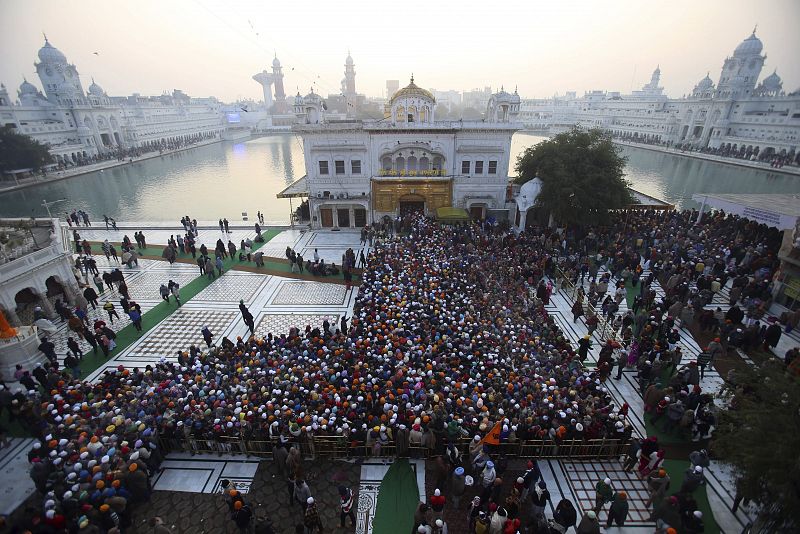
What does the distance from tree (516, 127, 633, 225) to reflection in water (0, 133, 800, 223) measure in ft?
63.5

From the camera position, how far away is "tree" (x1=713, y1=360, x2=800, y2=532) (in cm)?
580

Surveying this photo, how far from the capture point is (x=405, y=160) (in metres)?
26.2

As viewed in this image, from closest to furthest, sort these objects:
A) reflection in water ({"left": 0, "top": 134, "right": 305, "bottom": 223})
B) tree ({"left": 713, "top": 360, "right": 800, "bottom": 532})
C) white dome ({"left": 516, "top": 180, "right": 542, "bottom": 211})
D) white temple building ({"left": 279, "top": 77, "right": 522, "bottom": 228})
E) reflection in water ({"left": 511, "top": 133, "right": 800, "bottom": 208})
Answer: tree ({"left": 713, "top": 360, "right": 800, "bottom": 532}), white dome ({"left": 516, "top": 180, "right": 542, "bottom": 211}), white temple building ({"left": 279, "top": 77, "right": 522, "bottom": 228}), reflection in water ({"left": 0, "top": 134, "right": 305, "bottom": 223}), reflection in water ({"left": 511, "top": 133, "right": 800, "bottom": 208})

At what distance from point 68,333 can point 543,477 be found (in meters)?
17.4

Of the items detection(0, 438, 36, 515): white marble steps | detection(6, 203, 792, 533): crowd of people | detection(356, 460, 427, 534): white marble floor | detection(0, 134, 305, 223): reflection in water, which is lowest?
detection(0, 134, 305, 223): reflection in water

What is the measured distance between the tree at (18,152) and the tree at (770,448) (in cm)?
6073

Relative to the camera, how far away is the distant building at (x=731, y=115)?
54.3 meters

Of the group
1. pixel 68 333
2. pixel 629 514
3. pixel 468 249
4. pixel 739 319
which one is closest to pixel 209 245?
pixel 68 333

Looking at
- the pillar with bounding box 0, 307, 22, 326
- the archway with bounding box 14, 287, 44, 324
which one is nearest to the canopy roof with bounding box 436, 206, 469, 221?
the archway with bounding box 14, 287, 44, 324

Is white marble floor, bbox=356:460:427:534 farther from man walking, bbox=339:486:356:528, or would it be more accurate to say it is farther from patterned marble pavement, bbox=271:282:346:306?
patterned marble pavement, bbox=271:282:346:306

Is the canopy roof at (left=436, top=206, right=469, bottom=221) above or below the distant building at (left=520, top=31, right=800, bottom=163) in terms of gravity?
below

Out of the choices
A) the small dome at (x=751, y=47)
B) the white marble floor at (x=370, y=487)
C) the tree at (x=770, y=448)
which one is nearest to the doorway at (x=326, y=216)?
the white marble floor at (x=370, y=487)

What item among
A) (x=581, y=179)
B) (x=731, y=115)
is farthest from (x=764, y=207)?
(x=731, y=115)

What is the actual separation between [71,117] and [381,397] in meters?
76.4
